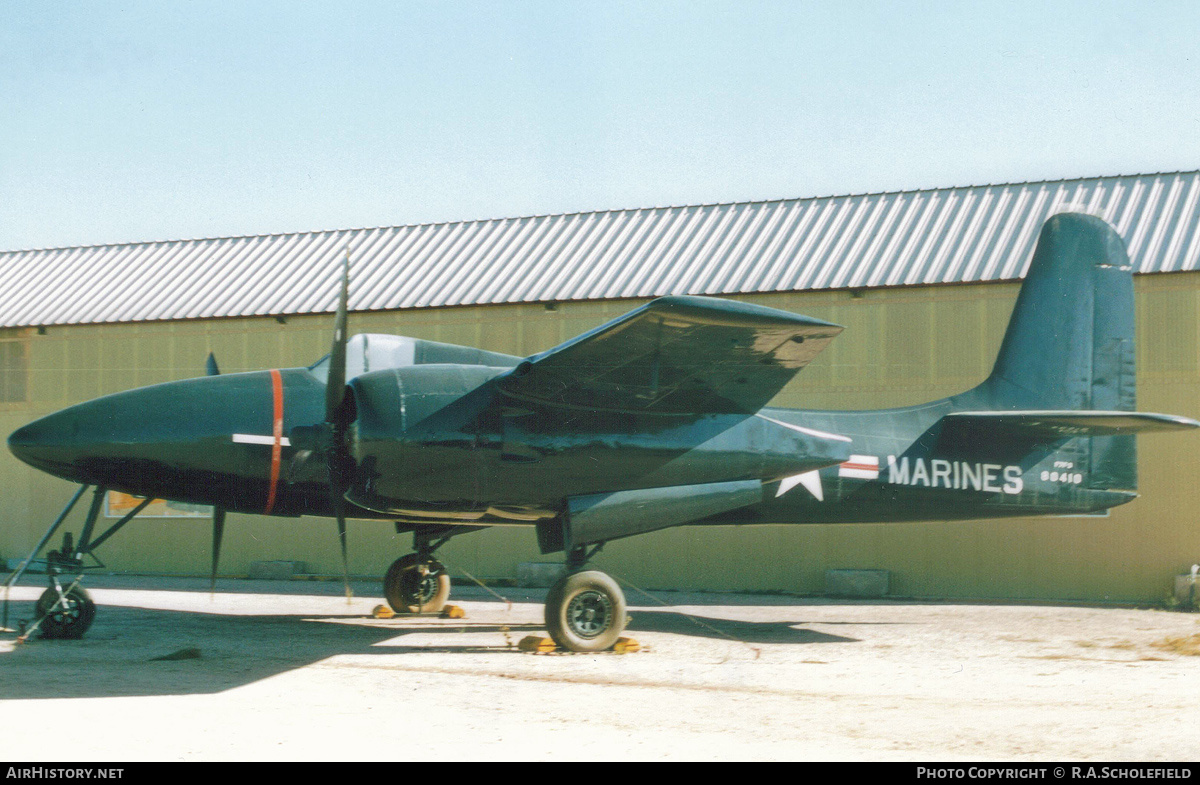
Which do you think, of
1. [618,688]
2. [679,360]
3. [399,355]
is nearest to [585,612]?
[618,688]

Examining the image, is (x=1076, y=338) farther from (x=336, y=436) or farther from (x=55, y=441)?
(x=55, y=441)

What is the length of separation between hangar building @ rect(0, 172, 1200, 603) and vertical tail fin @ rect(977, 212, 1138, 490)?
65 cm

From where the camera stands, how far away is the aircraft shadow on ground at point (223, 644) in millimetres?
8812

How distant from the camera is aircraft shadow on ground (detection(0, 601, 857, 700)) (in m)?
8.81

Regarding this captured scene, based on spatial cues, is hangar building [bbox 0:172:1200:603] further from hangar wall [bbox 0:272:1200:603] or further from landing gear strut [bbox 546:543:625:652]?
landing gear strut [bbox 546:543:625:652]

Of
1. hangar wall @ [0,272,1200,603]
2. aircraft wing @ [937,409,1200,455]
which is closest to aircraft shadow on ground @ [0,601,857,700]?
aircraft wing @ [937,409,1200,455]

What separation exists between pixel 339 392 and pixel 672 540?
9.02 meters

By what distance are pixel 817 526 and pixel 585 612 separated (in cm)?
763

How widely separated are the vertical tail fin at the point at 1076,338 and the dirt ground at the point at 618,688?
2852 mm

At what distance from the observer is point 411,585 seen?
46.8 ft

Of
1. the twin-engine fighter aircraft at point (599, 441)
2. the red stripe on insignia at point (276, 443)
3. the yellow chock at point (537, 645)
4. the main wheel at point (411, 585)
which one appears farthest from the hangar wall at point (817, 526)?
the red stripe on insignia at point (276, 443)

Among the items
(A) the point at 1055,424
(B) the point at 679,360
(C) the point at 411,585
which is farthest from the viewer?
(C) the point at 411,585

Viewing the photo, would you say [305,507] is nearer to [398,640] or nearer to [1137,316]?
[398,640]

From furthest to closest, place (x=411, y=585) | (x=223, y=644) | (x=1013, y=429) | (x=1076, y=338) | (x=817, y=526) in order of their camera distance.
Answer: (x=817, y=526) < (x=411, y=585) < (x=1076, y=338) < (x=1013, y=429) < (x=223, y=644)
